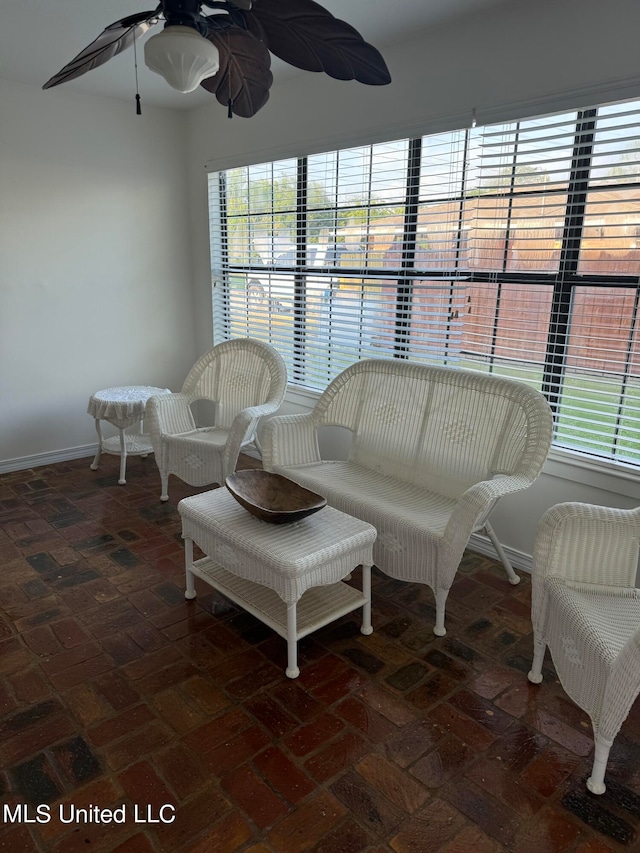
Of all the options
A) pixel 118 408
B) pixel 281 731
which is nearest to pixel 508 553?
pixel 281 731

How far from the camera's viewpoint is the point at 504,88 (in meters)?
2.67

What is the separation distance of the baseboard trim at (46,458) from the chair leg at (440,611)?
10.4ft

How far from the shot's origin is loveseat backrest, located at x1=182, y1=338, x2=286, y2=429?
377 cm

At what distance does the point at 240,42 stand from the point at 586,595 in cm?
201

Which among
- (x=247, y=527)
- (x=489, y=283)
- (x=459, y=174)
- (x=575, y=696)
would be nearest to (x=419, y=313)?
(x=489, y=283)

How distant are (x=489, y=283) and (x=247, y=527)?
1.69 metres

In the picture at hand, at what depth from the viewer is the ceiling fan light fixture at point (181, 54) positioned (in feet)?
5.08

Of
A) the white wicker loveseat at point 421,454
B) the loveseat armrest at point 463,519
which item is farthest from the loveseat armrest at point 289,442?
the loveseat armrest at point 463,519

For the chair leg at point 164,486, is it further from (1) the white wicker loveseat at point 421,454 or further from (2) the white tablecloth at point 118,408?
(1) the white wicker loveseat at point 421,454

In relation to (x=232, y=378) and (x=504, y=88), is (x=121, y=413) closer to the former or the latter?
(x=232, y=378)

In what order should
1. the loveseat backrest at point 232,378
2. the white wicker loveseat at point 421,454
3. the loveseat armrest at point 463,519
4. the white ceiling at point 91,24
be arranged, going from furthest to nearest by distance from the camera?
the loveseat backrest at point 232,378 → the white ceiling at point 91,24 → the white wicker loveseat at point 421,454 → the loveseat armrest at point 463,519

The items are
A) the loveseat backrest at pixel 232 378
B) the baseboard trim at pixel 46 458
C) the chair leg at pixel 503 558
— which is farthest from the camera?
the baseboard trim at pixel 46 458

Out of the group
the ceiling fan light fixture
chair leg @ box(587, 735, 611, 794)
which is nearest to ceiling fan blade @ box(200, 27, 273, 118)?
the ceiling fan light fixture

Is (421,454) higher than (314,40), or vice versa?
(314,40)
